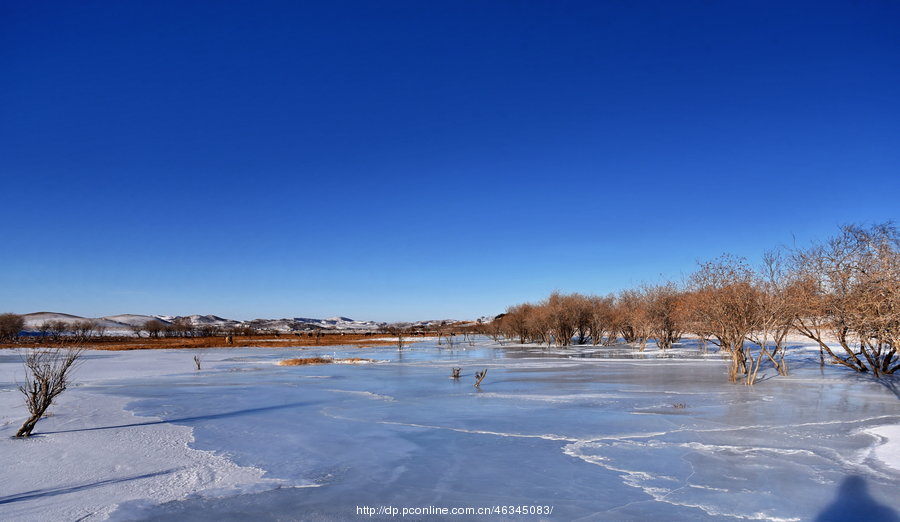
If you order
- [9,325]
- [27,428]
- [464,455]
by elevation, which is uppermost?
[9,325]

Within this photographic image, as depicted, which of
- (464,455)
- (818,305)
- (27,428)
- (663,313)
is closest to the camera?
(464,455)

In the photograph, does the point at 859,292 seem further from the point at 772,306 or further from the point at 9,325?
the point at 9,325

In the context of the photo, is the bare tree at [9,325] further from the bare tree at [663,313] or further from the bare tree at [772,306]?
the bare tree at [772,306]

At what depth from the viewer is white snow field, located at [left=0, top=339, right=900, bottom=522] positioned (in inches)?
268

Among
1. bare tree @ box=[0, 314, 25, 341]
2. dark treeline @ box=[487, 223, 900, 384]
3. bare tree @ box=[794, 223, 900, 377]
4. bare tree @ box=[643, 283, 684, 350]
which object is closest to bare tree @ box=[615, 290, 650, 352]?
bare tree @ box=[643, 283, 684, 350]

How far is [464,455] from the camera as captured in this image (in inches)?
371

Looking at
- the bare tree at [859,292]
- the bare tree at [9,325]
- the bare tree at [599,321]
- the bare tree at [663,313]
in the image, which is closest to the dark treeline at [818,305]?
the bare tree at [859,292]

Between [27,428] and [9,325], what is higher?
[9,325]

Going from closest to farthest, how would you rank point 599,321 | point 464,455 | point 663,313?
point 464,455
point 663,313
point 599,321

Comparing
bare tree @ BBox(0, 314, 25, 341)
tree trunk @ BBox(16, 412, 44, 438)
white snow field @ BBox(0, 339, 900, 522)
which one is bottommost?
white snow field @ BBox(0, 339, 900, 522)

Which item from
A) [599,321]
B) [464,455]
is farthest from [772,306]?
[599,321]

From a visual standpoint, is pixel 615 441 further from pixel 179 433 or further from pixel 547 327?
pixel 547 327

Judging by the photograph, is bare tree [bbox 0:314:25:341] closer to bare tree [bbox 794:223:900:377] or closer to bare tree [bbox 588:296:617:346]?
bare tree [bbox 588:296:617:346]

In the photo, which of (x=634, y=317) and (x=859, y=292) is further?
(x=634, y=317)
